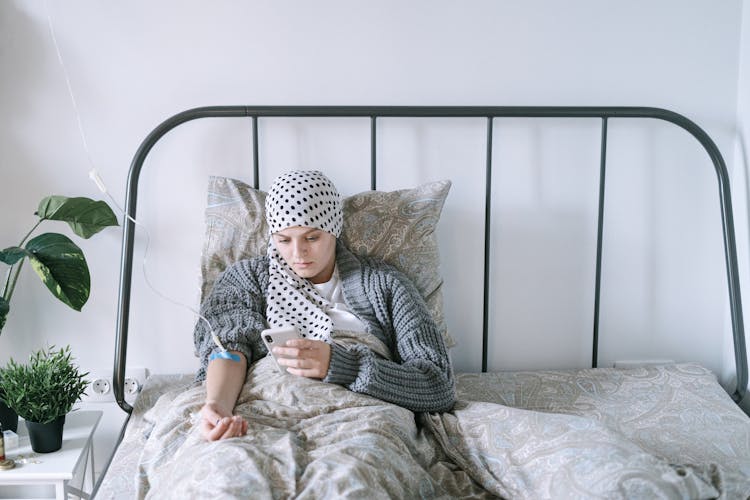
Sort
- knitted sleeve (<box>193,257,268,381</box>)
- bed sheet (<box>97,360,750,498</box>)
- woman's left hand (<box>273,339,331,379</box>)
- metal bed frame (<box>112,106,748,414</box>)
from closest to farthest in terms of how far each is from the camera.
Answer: bed sheet (<box>97,360,750,498</box>), woman's left hand (<box>273,339,331,379</box>), knitted sleeve (<box>193,257,268,381</box>), metal bed frame (<box>112,106,748,414</box>)

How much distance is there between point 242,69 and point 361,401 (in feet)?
3.08

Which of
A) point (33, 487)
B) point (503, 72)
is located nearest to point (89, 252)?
point (33, 487)

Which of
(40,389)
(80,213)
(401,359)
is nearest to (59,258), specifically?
(80,213)

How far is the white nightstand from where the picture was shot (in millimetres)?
1663

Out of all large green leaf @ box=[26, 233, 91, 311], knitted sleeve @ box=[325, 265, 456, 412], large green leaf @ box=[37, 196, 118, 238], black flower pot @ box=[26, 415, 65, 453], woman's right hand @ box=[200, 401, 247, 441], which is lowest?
black flower pot @ box=[26, 415, 65, 453]

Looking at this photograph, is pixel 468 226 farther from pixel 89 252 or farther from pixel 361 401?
pixel 89 252

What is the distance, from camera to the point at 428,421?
5.05ft

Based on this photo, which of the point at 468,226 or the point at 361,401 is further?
the point at 468,226

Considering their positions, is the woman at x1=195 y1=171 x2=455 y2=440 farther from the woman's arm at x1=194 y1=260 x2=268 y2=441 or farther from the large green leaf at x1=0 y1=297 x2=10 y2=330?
the large green leaf at x1=0 y1=297 x2=10 y2=330

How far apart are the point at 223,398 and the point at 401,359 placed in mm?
399

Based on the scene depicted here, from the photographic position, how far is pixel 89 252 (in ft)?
6.64

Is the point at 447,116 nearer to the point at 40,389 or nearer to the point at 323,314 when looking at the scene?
the point at 323,314

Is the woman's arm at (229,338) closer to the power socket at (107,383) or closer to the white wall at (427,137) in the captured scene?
the white wall at (427,137)

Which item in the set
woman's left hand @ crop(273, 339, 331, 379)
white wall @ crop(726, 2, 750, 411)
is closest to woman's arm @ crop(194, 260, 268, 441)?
woman's left hand @ crop(273, 339, 331, 379)
